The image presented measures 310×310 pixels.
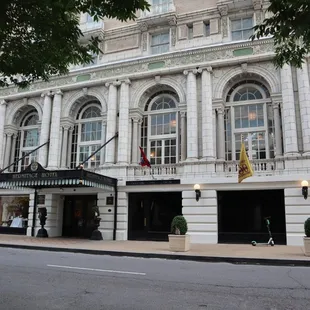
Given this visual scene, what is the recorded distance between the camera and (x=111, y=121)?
23734mm

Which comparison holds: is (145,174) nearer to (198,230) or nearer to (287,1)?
(198,230)

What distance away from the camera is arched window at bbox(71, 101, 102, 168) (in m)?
25.1

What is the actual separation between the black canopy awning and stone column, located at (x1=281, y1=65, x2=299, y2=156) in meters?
10.8

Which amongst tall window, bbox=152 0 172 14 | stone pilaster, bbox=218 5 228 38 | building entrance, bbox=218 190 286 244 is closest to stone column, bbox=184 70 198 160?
building entrance, bbox=218 190 286 244

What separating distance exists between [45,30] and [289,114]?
53.0 feet

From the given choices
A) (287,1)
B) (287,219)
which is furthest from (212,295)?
(287,219)

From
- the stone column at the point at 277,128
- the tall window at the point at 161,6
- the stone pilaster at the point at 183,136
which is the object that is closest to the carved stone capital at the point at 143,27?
the tall window at the point at 161,6

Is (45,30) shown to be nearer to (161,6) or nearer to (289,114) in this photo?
(289,114)

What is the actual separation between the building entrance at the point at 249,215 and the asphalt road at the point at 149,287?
805cm

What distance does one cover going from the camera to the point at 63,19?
715cm

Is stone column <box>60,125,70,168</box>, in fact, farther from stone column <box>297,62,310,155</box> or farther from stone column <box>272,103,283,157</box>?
stone column <box>297,62,310,155</box>

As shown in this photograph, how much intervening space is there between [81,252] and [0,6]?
42.1 feet

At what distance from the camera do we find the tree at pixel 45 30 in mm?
6363

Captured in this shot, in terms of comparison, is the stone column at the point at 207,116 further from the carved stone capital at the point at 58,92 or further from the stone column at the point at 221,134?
the carved stone capital at the point at 58,92
